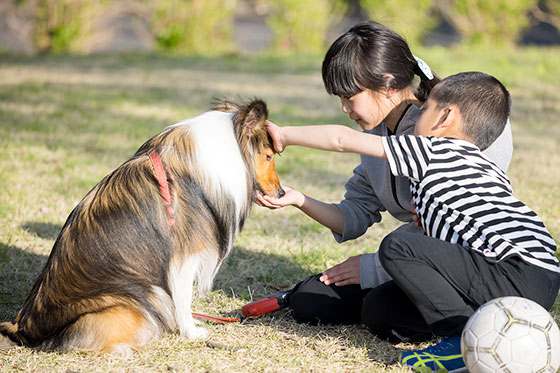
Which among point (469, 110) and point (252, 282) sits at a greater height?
point (469, 110)

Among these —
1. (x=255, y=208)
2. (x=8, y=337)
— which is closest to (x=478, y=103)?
(x=8, y=337)

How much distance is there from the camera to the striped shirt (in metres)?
2.79

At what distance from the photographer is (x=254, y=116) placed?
3066mm

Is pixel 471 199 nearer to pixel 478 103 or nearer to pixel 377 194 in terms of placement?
pixel 478 103

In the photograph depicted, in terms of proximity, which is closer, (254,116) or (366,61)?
(254,116)

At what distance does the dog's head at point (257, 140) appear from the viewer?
306cm

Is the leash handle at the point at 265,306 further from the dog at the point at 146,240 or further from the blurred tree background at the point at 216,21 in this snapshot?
the blurred tree background at the point at 216,21

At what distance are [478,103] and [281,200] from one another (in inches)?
43.6

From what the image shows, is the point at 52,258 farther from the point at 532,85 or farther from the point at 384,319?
the point at 532,85

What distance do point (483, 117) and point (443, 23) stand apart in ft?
74.0

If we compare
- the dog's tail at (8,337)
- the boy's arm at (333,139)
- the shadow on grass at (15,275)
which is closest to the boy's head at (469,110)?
the boy's arm at (333,139)

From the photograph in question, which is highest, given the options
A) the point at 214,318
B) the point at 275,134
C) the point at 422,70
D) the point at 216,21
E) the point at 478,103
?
the point at 422,70

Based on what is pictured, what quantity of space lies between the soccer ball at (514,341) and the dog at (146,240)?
1.28 m

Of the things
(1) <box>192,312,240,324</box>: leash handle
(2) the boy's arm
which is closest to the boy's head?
(2) the boy's arm
